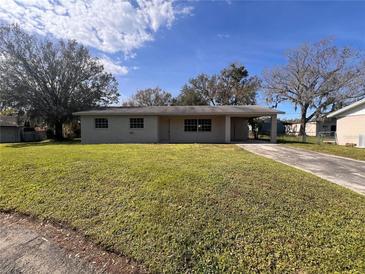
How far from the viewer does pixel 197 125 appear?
1653cm

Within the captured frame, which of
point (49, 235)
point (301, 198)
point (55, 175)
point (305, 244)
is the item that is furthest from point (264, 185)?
point (55, 175)

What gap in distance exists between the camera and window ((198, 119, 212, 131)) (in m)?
16.5

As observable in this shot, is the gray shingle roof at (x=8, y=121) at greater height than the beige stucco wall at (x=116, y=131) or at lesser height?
greater

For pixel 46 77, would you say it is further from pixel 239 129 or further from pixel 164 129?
pixel 239 129

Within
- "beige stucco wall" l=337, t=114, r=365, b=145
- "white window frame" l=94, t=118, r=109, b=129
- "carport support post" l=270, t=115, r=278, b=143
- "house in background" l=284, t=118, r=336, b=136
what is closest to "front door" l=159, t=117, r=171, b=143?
"white window frame" l=94, t=118, r=109, b=129

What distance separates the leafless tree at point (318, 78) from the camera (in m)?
25.3

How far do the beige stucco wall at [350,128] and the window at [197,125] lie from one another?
9.98 metres

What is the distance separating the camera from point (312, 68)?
87.3 feet

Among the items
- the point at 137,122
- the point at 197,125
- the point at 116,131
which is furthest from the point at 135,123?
the point at 197,125

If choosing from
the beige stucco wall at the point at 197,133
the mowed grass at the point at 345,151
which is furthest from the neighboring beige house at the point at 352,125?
the beige stucco wall at the point at 197,133

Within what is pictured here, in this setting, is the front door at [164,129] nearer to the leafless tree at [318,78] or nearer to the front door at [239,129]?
the front door at [239,129]

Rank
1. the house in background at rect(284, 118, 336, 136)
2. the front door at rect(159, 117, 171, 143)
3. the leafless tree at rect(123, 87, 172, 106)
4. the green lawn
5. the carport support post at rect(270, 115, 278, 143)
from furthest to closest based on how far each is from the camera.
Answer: the leafless tree at rect(123, 87, 172, 106), the house in background at rect(284, 118, 336, 136), the front door at rect(159, 117, 171, 143), the carport support post at rect(270, 115, 278, 143), the green lawn

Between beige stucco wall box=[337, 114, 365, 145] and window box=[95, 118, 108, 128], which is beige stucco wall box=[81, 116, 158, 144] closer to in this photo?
window box=[95, 118, 108, 128]

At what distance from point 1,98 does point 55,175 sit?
18383mm
